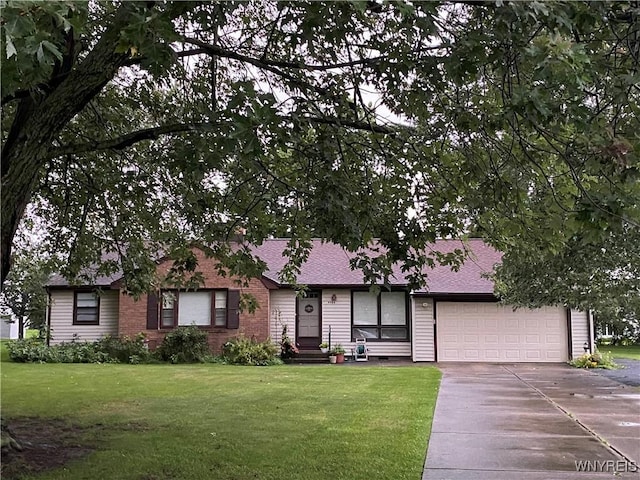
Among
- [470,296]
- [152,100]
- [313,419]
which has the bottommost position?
[313,419]

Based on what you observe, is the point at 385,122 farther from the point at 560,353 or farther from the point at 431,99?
the point at 560,353

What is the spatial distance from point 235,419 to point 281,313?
1250 cm

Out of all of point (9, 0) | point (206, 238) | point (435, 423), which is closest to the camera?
point (9, 0)

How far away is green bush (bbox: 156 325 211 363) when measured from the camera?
67.1 feet

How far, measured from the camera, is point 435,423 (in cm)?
927

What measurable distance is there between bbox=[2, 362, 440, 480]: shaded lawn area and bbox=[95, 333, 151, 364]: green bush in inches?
124

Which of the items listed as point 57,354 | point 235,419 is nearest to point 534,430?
point 235,419

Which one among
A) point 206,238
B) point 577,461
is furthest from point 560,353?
point 206,238

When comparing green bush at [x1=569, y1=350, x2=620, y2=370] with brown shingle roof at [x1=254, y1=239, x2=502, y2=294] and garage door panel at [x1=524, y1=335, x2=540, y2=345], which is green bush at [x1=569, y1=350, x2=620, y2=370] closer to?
garage door panel at [x1=524, y1=335, x2=540, y2=345]

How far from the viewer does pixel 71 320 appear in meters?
22.6

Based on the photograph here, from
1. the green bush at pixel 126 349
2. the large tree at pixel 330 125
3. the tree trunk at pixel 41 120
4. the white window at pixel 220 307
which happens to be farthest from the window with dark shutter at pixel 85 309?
the tree trunk at pixel 41 120

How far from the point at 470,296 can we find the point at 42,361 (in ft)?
48.1

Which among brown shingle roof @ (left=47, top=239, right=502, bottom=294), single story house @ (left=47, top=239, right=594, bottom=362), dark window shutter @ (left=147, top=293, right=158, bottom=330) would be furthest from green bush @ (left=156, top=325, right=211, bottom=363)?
brown shingle roof @ (left=47, top=239, right=502, bottom=294)

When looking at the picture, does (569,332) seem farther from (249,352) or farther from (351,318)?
(249,352)
